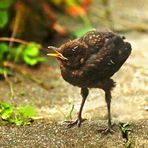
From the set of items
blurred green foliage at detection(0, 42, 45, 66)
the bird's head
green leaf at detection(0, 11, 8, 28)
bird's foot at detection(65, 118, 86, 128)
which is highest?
the bird's head

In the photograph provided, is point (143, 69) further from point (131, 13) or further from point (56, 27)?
point (131, 13)

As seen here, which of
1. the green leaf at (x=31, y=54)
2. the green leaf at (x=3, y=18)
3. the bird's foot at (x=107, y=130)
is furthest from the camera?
the green leaf at (x=3, y=18)

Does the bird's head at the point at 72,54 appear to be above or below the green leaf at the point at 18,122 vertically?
above

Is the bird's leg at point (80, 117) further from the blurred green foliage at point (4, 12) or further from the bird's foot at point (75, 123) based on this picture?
the blurred green foliage at point (4, 12)

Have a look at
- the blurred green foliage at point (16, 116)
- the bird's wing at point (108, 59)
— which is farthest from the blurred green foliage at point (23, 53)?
the bird's wing at point (108, 59)

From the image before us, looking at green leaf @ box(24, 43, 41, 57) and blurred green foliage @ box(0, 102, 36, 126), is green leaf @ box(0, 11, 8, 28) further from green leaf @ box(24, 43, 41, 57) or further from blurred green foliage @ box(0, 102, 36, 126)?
blurred green foliage @ box(0, 102, 36, 126)

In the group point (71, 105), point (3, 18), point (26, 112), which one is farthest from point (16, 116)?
point (3, 18)

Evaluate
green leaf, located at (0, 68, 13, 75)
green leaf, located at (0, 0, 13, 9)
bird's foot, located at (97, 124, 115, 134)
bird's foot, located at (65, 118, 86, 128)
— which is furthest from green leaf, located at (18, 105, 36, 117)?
green leaf, located at (0, 0, 13, 9)

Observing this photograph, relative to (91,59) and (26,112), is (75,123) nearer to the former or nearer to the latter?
(26,112)

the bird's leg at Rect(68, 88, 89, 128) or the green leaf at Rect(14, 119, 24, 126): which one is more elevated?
the bird's leg at Rect(68, 88, 89, 128)
